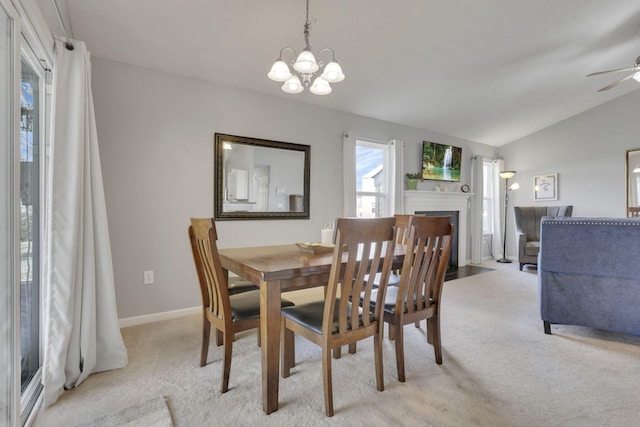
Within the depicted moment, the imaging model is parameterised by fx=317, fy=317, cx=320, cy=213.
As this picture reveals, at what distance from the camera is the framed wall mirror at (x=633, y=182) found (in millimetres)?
4793

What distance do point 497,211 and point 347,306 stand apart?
5.74 metres

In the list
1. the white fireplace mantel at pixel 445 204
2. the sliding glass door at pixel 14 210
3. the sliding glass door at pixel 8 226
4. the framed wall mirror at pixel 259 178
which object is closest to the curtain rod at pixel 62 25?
the sliding glass door at pixel 14 210

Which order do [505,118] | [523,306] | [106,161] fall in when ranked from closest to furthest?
[106,161] < [523,306] < [505,118]

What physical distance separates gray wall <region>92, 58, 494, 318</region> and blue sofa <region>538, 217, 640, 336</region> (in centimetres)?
251

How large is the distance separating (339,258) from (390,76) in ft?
8.92

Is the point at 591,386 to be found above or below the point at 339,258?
below

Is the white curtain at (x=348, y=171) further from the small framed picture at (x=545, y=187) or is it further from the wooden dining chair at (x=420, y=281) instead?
the small framed picture at (x=545, y=187)

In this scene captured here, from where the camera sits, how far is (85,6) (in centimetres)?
215

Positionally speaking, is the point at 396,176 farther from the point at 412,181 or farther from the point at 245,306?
the point at 245,306

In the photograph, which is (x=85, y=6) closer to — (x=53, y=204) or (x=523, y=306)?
(x=53, y=204)

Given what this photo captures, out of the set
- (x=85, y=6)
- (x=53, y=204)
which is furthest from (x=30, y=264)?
(x=85, y=6)

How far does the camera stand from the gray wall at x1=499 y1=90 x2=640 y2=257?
4.96 metres

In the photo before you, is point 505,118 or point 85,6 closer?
point 85,6

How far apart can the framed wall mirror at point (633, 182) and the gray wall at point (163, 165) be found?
5.31 meters
